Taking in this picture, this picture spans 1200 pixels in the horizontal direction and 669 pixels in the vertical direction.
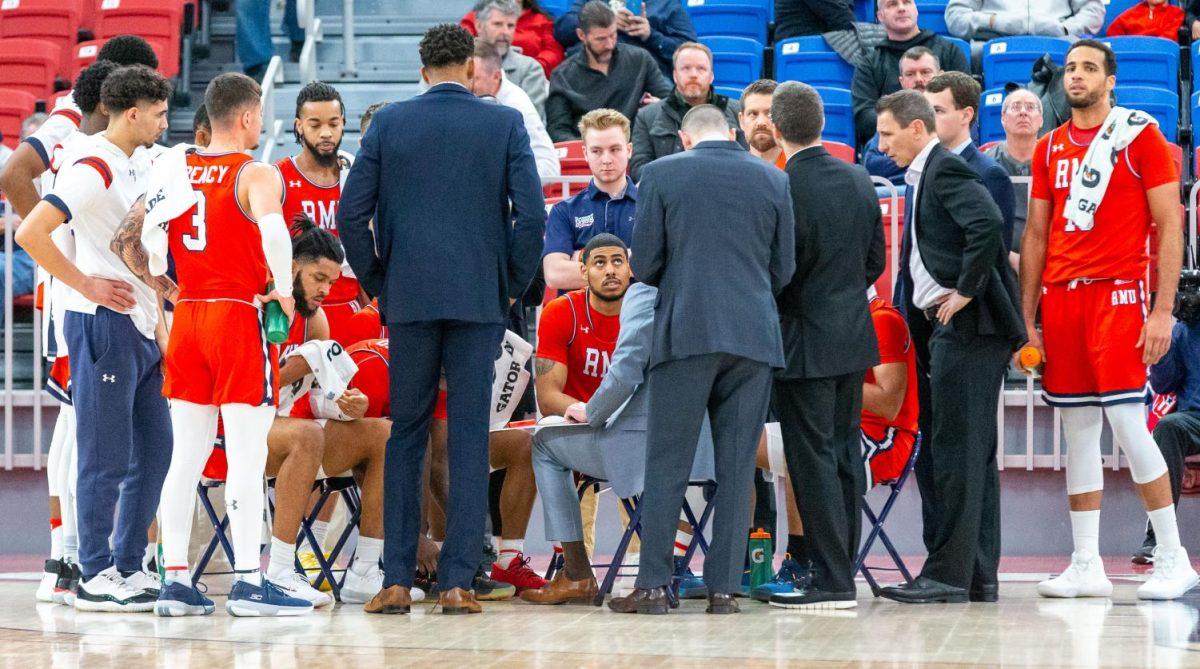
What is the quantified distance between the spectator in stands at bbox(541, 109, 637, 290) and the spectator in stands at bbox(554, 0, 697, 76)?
3.40m

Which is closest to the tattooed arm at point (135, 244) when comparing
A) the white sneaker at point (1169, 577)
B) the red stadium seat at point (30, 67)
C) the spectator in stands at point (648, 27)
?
the white sneaker at point (1169, 577)

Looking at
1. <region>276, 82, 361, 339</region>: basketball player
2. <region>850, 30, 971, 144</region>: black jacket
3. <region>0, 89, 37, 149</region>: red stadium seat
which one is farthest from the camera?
<region>0, 89, 37, 149</region>: red stadium seat

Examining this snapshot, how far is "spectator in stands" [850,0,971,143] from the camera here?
377 inches

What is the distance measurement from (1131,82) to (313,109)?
5.70m

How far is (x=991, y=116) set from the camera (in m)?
9.55

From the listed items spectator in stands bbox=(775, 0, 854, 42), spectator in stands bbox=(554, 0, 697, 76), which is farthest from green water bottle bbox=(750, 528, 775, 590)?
spectator in stands bbox=(775, 0, 854, 42)

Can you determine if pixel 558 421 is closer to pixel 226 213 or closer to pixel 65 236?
pixel 226 213

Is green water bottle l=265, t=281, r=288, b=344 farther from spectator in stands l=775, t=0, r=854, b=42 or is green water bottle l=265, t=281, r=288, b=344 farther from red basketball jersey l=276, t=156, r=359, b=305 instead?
spectator in stands l=775, t=0, r=854, b=42

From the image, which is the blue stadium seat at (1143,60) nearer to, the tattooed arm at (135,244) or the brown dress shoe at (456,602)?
the brown dress shoe at (456,602)

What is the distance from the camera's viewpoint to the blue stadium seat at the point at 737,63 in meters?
10.3

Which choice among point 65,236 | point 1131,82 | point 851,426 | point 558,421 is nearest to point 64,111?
point 65,236

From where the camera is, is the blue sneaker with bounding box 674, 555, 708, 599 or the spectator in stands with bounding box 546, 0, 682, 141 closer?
the blue sneaker with bounding box 674, 555, 708, 599

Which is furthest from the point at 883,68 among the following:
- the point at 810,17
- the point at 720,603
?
the point at 720,603

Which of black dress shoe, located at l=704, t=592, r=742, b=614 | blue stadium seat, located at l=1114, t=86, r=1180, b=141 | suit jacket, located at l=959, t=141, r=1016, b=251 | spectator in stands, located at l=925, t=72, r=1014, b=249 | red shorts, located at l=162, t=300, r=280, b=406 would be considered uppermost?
blue stadium seat, located at l=1114, t=86, r=1180, b=141
